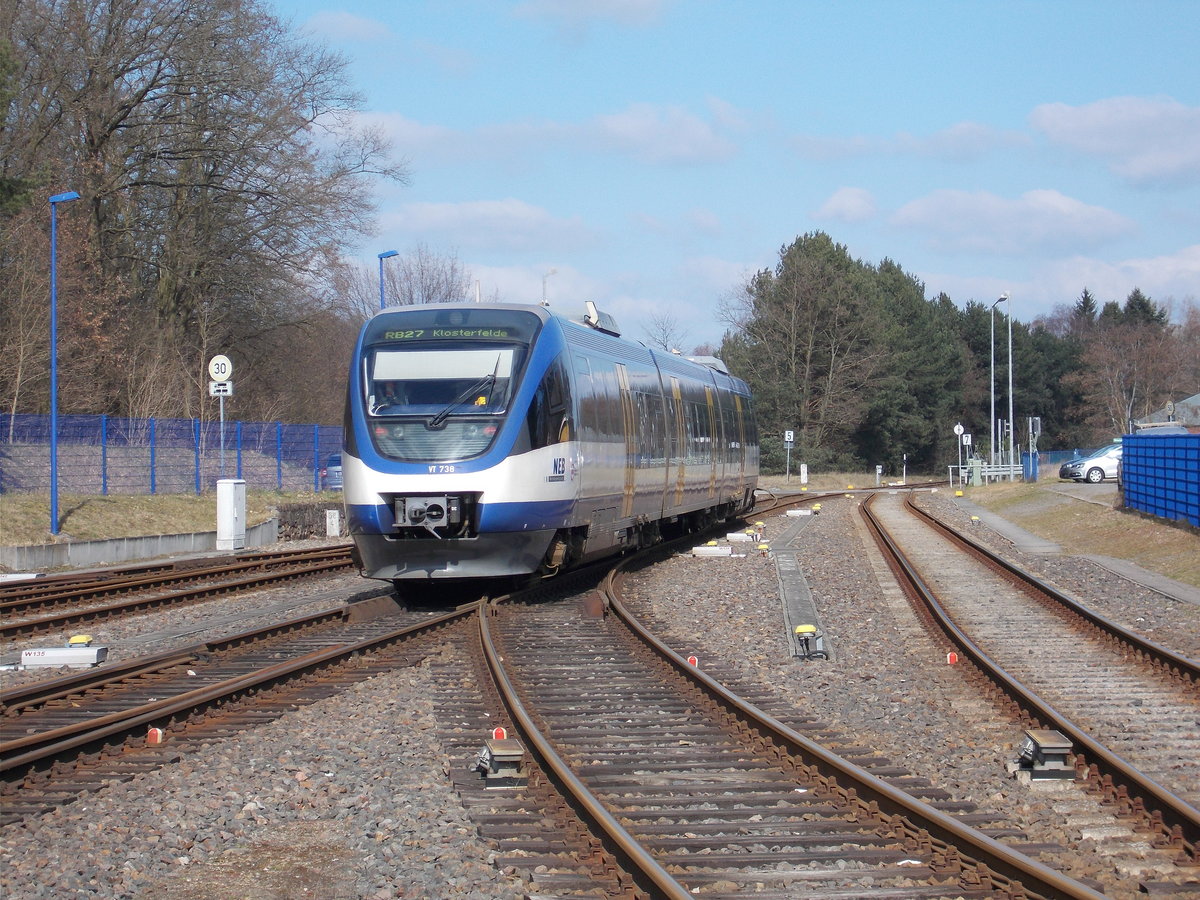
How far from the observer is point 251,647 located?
37.9ft

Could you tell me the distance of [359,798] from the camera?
22.0 ft

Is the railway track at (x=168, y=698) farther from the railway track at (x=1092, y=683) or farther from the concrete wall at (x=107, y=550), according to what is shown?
the concrete wall at (x=107, y=550)

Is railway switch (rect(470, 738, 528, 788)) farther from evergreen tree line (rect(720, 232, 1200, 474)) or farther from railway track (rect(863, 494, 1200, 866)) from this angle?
evergreen tree line (rect(720, 232, 1200, 474))

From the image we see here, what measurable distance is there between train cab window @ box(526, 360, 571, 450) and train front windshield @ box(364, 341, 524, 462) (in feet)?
1.20

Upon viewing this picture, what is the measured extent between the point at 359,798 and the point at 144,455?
25.2 metres

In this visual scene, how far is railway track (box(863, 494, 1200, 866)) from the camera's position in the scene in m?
6.38

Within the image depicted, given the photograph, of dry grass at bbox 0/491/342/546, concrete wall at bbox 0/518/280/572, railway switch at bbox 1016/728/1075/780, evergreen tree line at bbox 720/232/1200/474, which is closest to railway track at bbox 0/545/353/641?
concrete wall at bbox 0/518/280/572

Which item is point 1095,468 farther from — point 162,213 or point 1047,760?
point 1047,760

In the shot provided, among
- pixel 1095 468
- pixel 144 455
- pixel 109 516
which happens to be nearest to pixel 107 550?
pixel 109 516

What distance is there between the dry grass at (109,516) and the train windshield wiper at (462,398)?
13582 millimetres

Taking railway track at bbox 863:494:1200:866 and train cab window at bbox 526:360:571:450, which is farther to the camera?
train cab window at bbox 526:360:571:450

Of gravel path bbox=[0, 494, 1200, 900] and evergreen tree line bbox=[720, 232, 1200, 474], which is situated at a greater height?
evergreen tree line bbox=[720, 232, 1200, 474]

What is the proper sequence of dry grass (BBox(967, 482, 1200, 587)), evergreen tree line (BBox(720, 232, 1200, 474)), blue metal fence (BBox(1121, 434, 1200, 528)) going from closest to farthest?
dry grass (BBox(967, 482, 1200, 587)), blue metal fence (BBox(1121, 434, 1200, 528)), evergreen tree line (BBox(720, 232, 1200, 474))

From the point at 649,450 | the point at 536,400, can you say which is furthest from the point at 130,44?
the point at 536,400
